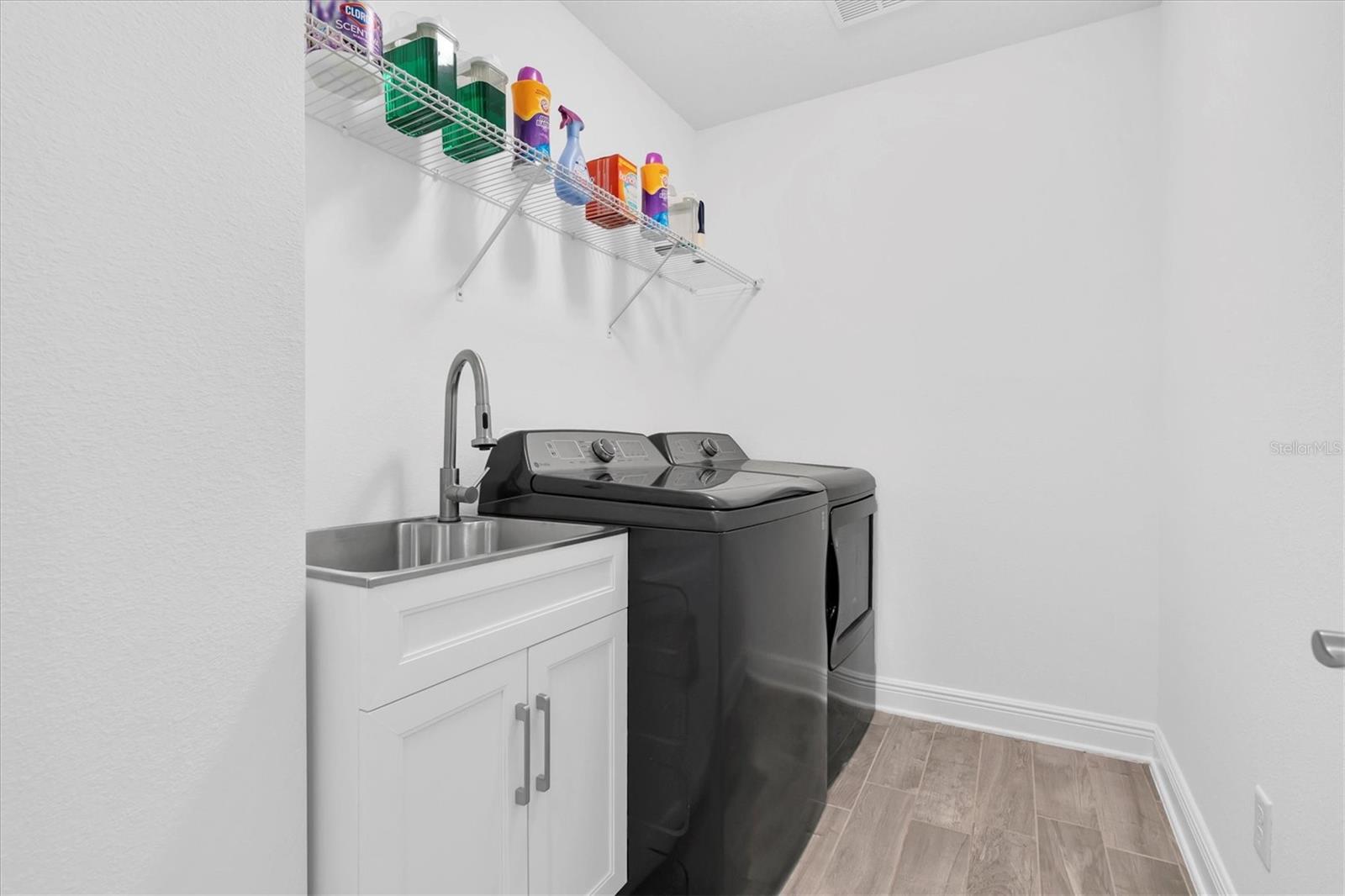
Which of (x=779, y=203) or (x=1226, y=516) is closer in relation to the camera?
(x=1226, y=516)

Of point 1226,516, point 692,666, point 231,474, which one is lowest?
point 692,666

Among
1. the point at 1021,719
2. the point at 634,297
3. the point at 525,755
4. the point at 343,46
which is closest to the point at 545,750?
the point at 525,755

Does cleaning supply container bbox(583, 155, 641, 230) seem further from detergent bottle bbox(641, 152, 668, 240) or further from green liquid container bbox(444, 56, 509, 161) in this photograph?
green liquid container bbox(444, 56, 509, 161)

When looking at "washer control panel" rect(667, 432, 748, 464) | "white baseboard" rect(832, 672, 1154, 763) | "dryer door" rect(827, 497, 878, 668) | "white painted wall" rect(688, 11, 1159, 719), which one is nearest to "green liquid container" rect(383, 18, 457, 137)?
"washer control panel" rect(667, 432, 748, 464)

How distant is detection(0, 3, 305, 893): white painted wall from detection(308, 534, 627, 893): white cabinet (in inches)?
2.3

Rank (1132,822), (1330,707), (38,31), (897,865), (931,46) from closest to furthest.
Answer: (38,31) < (1330,707) < (897,865) < (1132,822) < (931,46)

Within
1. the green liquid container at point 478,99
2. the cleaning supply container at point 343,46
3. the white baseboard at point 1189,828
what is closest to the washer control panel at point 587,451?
the green liquid container at point 478,99

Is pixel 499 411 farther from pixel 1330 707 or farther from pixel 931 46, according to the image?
pixel 931 46

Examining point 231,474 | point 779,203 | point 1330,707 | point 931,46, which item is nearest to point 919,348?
point 779,203

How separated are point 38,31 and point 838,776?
7.77ft

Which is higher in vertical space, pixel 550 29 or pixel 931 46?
pixel 931 46

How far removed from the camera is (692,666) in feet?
4.39

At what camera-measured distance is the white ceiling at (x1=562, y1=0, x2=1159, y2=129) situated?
85.9 inches

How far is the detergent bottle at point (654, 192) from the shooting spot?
2.23 metres
